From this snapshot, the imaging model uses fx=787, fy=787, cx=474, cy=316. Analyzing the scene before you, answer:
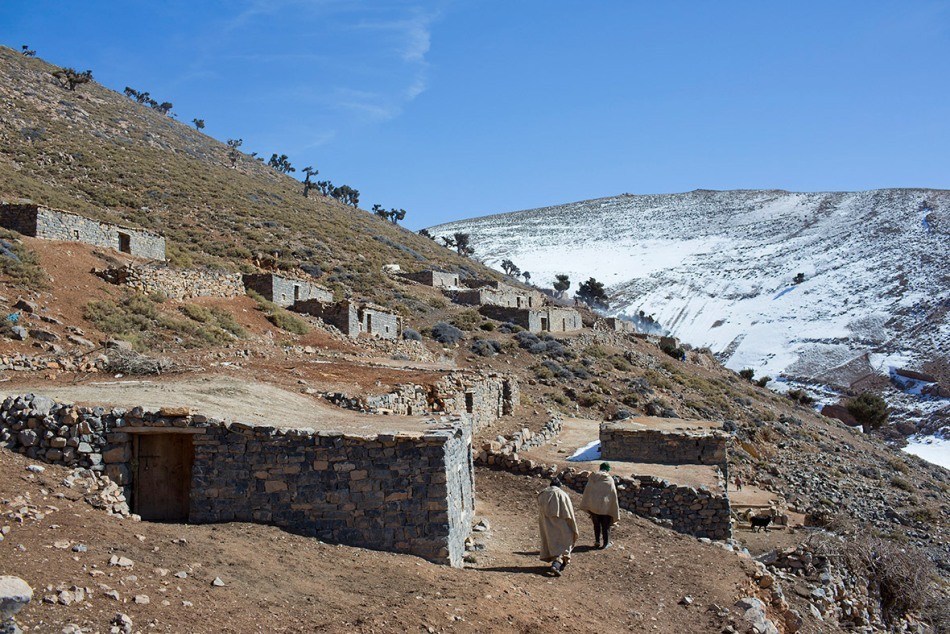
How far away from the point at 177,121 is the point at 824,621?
268 feet

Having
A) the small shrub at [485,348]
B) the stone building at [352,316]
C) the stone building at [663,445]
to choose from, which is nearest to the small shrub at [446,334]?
the small shrub at [485,348]

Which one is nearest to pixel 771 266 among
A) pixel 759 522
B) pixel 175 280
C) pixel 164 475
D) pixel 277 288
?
pixel 277 288

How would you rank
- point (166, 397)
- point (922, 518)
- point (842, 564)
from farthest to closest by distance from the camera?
point (922, 518), point (842, 564), point (166, 397)

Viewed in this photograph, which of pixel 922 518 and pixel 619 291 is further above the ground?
pixel 619 291

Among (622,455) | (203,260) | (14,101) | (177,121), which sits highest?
(177,121)

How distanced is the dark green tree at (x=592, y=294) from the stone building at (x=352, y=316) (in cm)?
5034

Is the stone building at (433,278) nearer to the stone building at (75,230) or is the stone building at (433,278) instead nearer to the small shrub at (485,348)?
the small shrub at (485,348)

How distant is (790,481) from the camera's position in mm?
23469

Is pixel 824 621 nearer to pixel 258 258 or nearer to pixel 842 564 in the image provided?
pixel 842 564

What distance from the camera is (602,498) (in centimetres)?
967

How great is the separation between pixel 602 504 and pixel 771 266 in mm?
101087

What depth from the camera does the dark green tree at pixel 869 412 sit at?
46.4 metres

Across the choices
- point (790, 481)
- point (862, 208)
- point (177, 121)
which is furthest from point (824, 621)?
point (862, 208)

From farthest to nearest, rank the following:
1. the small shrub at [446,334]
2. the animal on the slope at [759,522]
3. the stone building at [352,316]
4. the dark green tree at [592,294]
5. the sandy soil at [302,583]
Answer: the dark green tree at [592,294] → the small shrub at [446,334] → the stone building at [352,316] → the animal on the slope at [759,522] → the sandy soil at [302,583]
